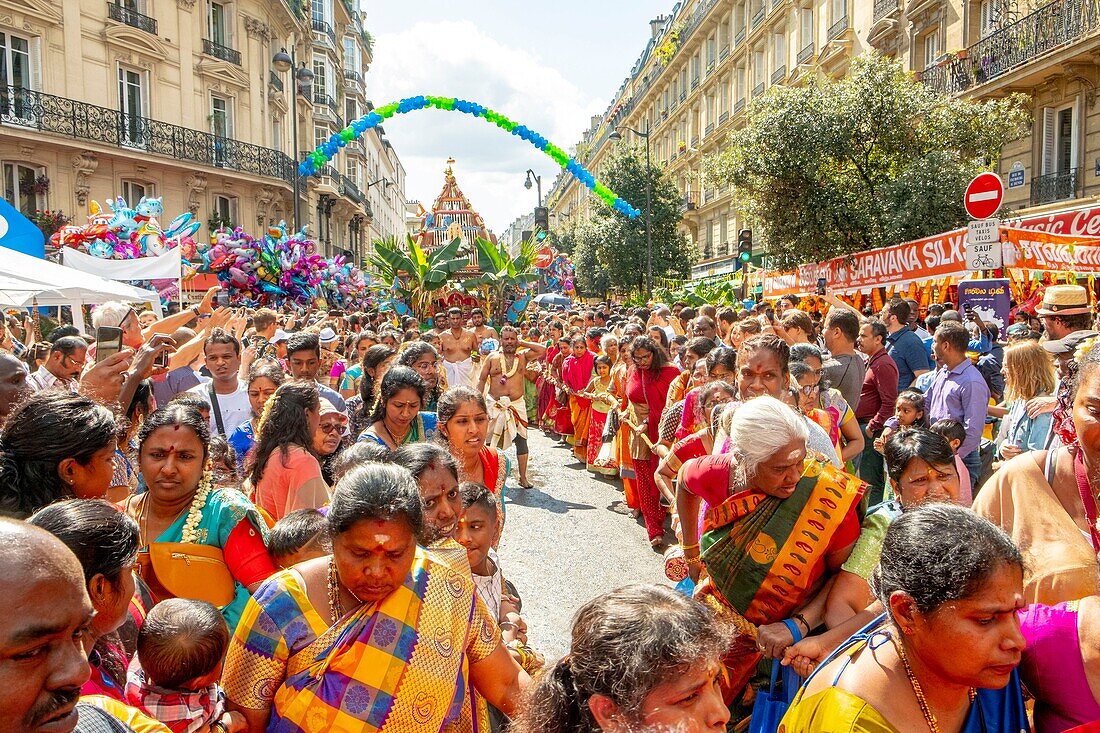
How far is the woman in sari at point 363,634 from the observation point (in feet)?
6.78

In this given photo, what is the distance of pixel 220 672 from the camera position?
2301mm

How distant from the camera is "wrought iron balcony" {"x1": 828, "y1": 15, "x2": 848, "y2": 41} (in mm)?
28575

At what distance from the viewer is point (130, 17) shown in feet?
81.1

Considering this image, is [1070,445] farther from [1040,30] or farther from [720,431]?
[1040,30]

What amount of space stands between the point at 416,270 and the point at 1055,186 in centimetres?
1555

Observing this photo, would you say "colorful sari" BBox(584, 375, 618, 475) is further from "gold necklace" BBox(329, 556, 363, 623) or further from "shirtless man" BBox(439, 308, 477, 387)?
"gold necklace" BBox(329, 556, 363, 623)

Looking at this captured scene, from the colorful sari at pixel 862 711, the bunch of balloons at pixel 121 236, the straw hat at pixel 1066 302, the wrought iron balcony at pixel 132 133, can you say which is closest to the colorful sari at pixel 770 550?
the colorful sari at pixel 862 711

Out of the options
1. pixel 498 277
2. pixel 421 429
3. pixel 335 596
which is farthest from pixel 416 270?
pixel 335 596

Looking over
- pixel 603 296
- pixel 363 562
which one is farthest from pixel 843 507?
pixel 603 296

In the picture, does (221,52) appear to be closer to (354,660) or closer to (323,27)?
(323,27)

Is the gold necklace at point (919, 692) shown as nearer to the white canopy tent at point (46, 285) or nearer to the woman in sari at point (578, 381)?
the white canopy tent at point (46, 285)

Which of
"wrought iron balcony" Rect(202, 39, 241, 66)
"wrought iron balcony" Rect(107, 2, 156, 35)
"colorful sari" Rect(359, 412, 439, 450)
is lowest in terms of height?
"colorful sari" Rect(359, 412, 439, 450)

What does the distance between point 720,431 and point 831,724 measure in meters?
2.06

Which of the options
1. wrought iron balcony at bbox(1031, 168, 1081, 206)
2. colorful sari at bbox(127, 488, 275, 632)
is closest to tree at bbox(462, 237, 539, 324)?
wrought iron balcony at bbox(1031, 168, 1081, 206)
